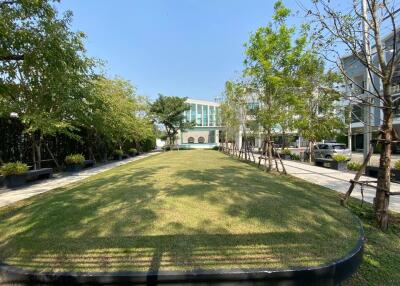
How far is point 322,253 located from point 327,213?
1927 millimetres

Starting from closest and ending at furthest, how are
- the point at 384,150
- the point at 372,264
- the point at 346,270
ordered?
the point at 346,270, the point at 372,264, the point at 384,150

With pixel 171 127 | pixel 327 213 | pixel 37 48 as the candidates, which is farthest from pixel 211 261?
pixel 171 127

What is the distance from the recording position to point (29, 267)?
2.93 m

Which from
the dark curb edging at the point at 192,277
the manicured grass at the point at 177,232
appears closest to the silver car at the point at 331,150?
the manicured grass at the point at 177,232

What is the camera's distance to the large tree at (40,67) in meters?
6.29

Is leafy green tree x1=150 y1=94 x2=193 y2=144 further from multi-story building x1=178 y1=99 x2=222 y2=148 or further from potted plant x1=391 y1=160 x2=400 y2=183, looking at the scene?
potted plant x1=391 y1=160 x2=400 y2=183

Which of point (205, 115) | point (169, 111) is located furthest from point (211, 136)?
point (169, 111)

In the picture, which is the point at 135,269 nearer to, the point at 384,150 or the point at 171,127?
the point at 384,150

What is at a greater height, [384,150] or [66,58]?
[66,58]

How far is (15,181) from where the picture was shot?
923 cm

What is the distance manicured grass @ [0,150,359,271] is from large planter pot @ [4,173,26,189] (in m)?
3.63

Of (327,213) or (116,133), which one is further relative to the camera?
(116,133)

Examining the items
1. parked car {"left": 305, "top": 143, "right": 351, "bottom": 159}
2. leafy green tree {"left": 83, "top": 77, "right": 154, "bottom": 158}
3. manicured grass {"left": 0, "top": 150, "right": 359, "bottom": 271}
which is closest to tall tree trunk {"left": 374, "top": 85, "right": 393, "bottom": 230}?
manicured grass {"left": 0, "top": 150, "right": 359, "bottom": 271}

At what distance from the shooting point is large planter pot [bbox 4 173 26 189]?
29.7 feet
